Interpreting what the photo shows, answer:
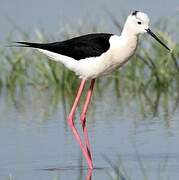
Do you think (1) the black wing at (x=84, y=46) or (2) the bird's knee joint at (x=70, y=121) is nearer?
(1) the black wing at (x=84, y=46)

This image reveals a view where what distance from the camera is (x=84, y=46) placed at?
847cm

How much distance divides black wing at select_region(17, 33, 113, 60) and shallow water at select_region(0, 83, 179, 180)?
0.67m

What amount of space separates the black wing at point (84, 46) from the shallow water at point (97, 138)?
2.20 feet

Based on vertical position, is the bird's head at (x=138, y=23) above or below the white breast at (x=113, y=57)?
above

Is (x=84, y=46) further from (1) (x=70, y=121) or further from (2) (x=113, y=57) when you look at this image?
(1) (x=70, y=121)

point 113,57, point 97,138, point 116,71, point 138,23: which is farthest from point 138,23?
point 116,71

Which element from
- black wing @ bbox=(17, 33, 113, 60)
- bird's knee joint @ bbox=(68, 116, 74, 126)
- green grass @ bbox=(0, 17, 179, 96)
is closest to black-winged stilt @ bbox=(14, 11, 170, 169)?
black wing @ bbox=(17, 33, 113, 60)

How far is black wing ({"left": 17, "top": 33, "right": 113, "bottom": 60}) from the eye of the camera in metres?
8.41

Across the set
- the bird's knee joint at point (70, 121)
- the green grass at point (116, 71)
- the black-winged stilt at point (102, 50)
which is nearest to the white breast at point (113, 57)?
the black-winged stilt at point (102, 50)

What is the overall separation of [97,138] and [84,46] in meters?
0.74

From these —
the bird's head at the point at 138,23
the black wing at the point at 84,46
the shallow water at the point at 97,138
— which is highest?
the bird's head at the point at 138,23

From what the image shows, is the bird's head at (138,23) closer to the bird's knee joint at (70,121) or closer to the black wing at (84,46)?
the black wing at (84,46)

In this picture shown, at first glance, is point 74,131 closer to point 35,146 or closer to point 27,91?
point 35,146

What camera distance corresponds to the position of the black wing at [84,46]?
841cm
